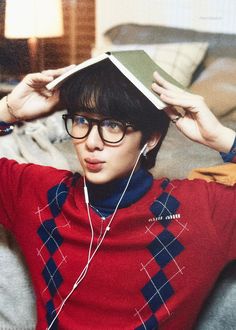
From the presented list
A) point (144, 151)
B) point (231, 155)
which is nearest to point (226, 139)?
point (231, 155)

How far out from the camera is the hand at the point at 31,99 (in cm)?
77

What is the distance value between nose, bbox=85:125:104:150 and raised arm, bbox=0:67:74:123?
137mm

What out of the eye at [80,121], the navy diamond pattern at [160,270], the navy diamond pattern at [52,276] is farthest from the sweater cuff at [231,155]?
the navy diamond pattern at [52,276]

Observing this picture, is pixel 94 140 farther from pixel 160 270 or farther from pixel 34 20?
pixel 34 20

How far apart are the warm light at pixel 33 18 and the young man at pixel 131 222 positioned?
138 millimetres

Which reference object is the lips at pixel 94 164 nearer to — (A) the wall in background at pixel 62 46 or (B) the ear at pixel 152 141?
(B) the ear at pixel 152 141

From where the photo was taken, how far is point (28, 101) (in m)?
0.79

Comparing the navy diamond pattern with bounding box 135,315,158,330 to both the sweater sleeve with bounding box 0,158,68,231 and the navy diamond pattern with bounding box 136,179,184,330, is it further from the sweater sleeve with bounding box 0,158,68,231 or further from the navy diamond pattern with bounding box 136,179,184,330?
the sweater sleeve with bounding box 0,158,68,231

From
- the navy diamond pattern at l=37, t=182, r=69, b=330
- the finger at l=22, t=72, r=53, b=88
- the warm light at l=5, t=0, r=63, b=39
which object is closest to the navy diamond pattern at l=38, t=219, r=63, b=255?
the navy diamond pattern at l=37, t=182, r=69, b=330

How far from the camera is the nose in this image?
65cm

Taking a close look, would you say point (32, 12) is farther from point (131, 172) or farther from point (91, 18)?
point (131, 172)

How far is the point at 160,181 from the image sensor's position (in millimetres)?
723

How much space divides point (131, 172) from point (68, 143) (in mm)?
257

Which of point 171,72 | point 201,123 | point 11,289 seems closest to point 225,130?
point 201,123
